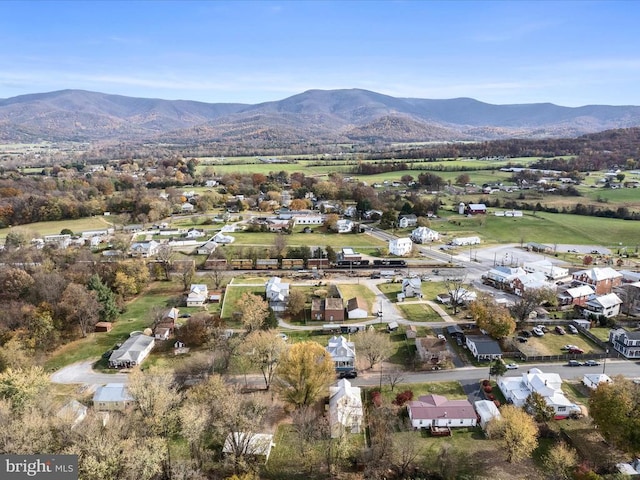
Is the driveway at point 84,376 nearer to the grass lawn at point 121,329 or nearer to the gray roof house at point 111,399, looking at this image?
the grass lawn at point 121,329

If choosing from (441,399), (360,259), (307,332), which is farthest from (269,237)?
(441,399)

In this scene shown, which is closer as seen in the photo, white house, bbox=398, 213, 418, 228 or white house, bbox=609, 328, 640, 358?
white house, bbox=609, 328, 640, 358

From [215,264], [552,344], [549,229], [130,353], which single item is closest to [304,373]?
[130,353]

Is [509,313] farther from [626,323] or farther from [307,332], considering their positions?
[307,332]

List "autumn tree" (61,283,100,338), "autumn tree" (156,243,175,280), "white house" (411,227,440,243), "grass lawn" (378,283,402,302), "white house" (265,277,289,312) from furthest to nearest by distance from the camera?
"white house" (411,227,440,243), "autumn tree" (156,243,175,280), "grass lawn" (378,283,402,302), "white house" (265,277,289,312), "autumn tree" (61,283,100,338)

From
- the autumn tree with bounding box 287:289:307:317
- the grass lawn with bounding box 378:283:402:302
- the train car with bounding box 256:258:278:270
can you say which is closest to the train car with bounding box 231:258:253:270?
the train car with bounding box 256:258:278:270

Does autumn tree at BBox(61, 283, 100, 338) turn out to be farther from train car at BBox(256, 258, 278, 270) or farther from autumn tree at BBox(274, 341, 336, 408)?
autumn tree at BBox(274, 341, 336, 408)
